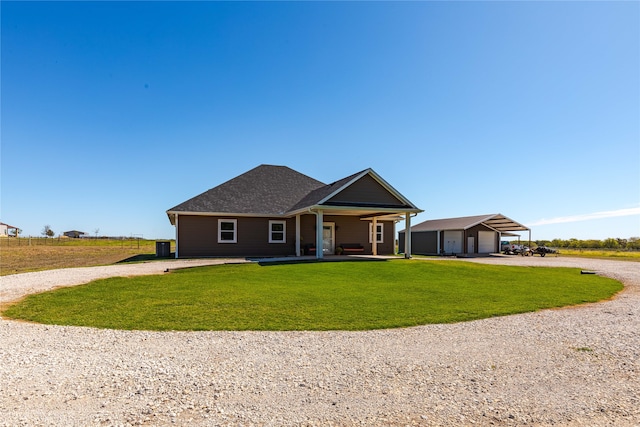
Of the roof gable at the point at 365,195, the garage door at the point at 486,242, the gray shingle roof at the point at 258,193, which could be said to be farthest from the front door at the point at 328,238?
the garage door at the point at 486,242

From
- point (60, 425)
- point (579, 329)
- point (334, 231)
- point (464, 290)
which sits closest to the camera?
point (60, 425)

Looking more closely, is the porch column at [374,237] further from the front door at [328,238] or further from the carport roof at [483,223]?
the carport roof at [483,223]

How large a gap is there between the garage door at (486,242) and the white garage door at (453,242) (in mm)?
2167

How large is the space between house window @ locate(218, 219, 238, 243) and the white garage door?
23.9m

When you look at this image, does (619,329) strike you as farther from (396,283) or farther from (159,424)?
(159,424)

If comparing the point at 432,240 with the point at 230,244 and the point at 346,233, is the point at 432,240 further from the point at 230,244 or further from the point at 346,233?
the point at 230,244

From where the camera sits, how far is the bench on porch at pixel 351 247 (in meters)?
25.3

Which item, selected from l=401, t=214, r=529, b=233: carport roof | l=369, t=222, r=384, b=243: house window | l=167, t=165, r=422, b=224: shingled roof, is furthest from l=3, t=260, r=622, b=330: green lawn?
l=401, t=214, r=529, b=233: carport roof

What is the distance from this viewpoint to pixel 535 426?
3.62 m

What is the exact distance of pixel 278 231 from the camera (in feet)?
82.6

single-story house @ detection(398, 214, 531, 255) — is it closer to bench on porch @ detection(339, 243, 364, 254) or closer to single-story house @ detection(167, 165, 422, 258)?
single-story house @ detection(167, 165, 422, 258)

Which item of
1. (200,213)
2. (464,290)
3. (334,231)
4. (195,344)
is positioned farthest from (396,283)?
(200,213)

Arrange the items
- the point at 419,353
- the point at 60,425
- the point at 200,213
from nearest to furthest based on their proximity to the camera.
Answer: the point at 60,425
the point at 419,353
the point at 200,213

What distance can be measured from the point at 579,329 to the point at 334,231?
1911cm
